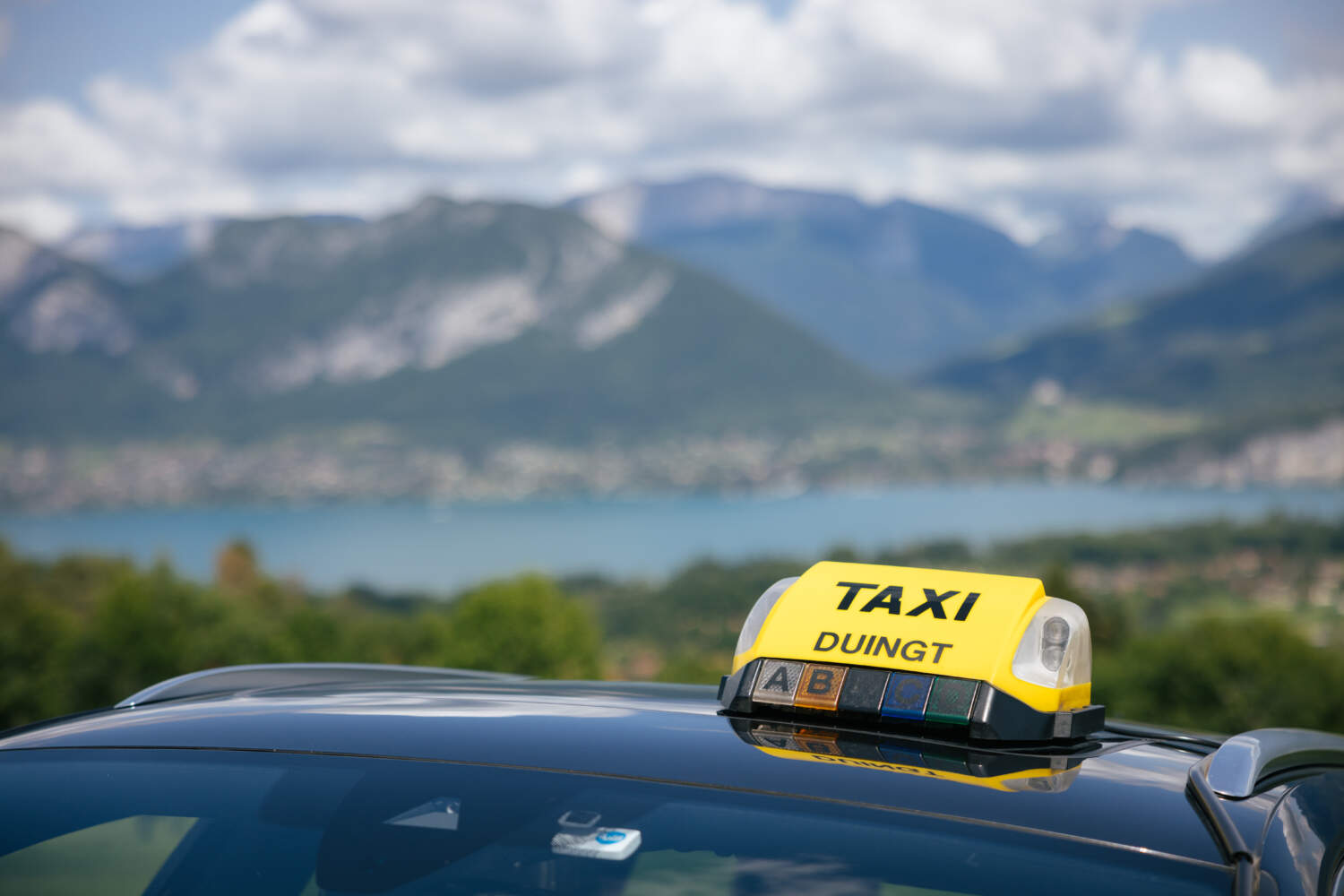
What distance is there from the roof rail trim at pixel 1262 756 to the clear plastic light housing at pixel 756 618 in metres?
0.65

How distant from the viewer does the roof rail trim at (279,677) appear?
219cm

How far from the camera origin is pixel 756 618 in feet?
6.25

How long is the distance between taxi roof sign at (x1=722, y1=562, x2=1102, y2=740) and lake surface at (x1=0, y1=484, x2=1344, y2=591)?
105 metres

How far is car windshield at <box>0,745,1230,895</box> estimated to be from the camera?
1.33 m

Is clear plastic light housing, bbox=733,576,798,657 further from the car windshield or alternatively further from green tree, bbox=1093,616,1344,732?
green tree, bbox=1093,616,1344,732

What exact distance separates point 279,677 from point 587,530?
167 meters

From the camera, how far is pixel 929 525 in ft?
468

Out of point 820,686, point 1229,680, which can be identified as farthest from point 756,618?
point 1229,680

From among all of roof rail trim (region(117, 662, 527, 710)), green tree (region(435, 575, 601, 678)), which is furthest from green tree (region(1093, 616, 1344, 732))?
roof rail trim (region(117, 662, 527, 710))

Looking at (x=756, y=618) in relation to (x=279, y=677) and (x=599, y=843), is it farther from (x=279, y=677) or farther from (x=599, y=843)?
→ (x=279, y=677)

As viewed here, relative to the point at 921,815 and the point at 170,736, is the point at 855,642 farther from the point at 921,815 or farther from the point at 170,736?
the point at 170,736

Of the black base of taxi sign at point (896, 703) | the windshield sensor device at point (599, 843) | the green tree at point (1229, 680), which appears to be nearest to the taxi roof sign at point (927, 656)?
the black base of taxi sign at point (896, 703)

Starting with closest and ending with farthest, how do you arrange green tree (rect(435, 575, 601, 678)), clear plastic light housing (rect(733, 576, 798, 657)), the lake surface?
clear plastic light housing (rect(733, 576, 798, 657)) < green tree (rect(435, 575, 601, 678)) < the lake surface

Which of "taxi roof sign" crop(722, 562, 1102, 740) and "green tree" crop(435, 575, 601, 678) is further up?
"taxi roof sign" crop(722, 562, 1102, 740)
